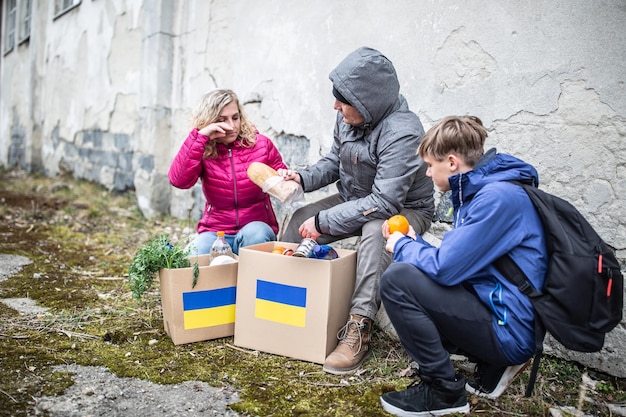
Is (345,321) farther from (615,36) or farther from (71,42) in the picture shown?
(71,42)

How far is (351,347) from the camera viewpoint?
7.59ft

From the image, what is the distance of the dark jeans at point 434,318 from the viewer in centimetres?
185

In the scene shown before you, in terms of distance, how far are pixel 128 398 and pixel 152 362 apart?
1.07 ft

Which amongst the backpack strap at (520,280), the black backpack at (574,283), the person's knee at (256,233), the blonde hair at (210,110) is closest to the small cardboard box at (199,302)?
the person's knee at (256,233)

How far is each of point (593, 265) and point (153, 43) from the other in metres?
4.68

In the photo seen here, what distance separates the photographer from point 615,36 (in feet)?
6.99

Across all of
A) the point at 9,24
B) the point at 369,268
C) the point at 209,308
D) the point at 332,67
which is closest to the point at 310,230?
the point at 369,268

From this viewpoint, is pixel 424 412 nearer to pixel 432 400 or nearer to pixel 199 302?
pixel 432 400

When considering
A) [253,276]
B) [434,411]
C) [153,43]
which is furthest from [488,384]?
[153,43]

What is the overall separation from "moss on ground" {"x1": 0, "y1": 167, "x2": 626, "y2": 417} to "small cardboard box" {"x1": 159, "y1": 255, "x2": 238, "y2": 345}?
0.22 feet

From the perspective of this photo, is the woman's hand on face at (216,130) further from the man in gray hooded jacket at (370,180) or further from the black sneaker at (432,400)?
the black sneaker at (432,400)

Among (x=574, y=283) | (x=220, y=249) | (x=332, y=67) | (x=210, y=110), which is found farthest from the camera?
(x=332, y=67)

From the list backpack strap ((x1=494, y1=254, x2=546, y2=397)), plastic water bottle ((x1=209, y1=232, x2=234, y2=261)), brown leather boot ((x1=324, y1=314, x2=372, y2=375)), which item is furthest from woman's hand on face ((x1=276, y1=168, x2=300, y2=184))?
backpack strap ((x1=494, y1=254, x2=546, y2=397))

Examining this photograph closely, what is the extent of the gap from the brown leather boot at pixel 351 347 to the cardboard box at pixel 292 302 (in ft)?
0.17
